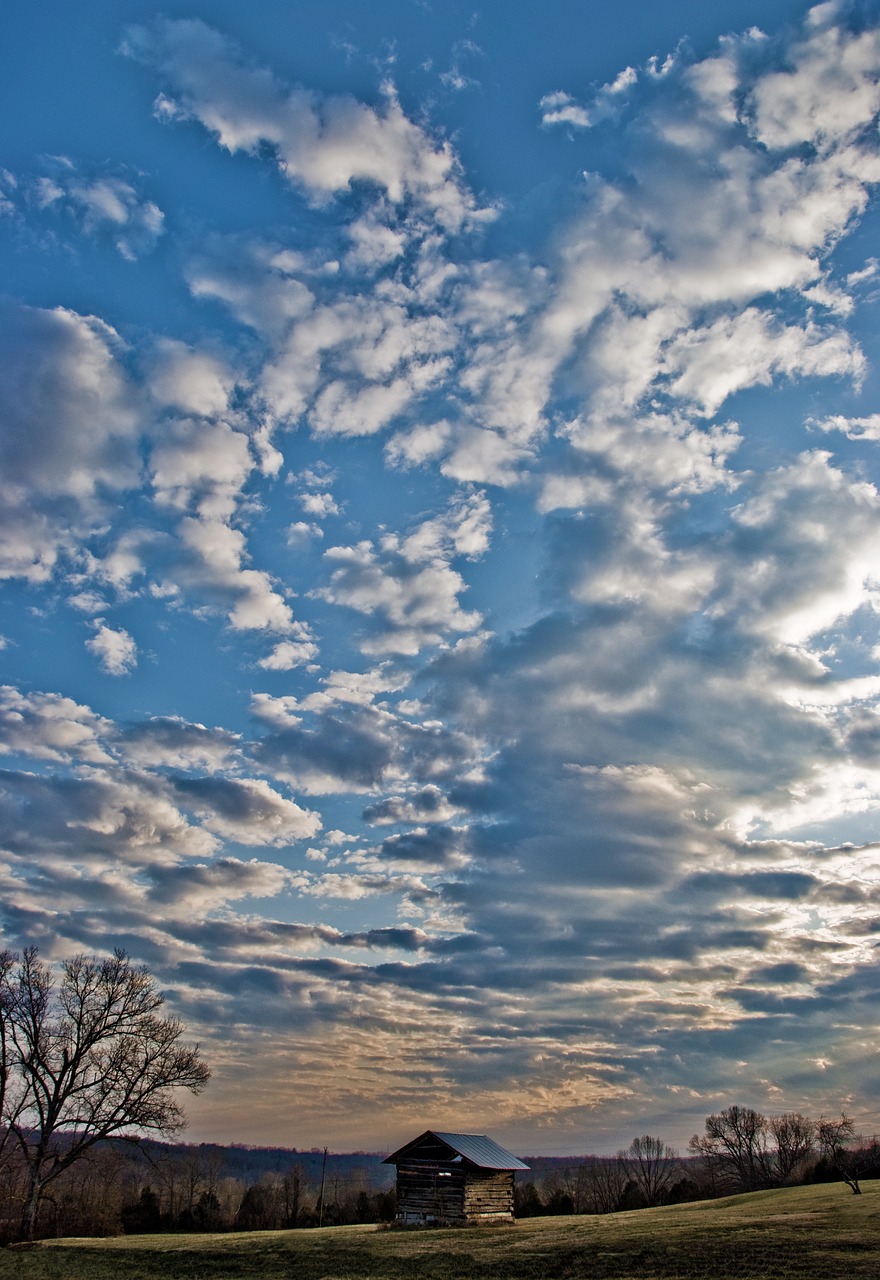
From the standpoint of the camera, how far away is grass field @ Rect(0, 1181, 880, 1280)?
29.8 meters

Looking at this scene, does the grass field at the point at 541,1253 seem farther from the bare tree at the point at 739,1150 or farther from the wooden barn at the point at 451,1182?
the bare tree at the point at 739,1150

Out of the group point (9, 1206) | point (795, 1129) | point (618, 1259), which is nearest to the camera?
point (618, 1259)

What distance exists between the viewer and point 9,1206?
58.0m

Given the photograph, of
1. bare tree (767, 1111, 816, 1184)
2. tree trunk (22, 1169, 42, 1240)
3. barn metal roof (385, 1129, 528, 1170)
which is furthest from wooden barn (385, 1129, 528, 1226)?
bare tree (767, 1111, 816, 1184)

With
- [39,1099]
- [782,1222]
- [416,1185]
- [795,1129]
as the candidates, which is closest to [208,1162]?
[795,1129]

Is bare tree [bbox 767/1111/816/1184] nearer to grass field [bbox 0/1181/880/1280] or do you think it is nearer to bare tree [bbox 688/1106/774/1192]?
bare tree [bbox 688/1106/774/1192]

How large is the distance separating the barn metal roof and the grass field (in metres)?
5.64

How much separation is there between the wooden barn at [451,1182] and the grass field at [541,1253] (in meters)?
4.05

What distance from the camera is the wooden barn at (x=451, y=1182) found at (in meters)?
56.3

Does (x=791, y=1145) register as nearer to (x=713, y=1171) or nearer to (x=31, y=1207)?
(x=713, y=1171)

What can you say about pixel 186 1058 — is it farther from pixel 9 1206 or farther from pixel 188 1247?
pixel 9 1206

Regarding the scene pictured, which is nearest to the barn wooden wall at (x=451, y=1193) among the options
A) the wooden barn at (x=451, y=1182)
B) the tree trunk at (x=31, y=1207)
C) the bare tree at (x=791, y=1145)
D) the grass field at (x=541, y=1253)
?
the wooden barn at (x=451, y=1182)

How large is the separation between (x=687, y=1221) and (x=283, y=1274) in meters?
25.4

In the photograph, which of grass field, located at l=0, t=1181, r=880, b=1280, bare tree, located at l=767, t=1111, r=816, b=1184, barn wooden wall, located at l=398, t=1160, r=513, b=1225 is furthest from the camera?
bare tree, located at l=767, t=1111, r=816, b=1184
